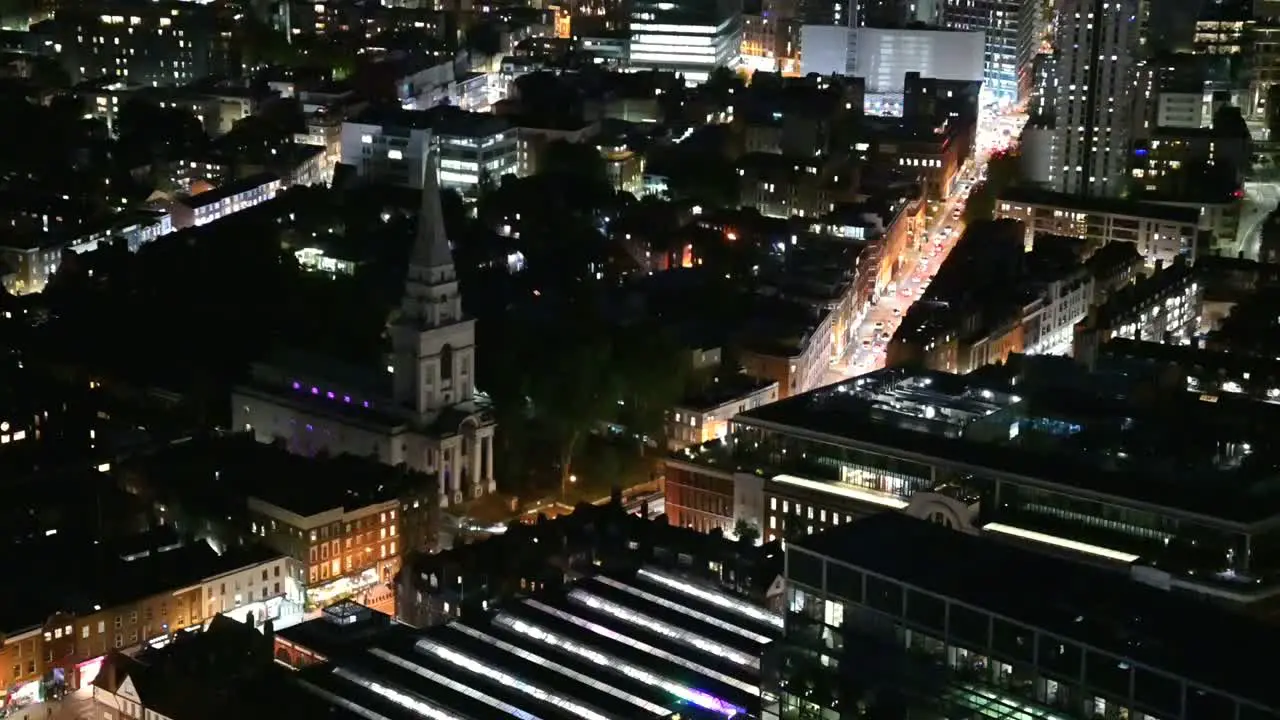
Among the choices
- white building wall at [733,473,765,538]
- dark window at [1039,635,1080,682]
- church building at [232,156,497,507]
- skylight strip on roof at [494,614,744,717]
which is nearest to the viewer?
dark window at [1039,635,1080,682]

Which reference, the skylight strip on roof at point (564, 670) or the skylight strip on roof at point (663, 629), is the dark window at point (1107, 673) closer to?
the skylight strip on roof at point (564, 670)

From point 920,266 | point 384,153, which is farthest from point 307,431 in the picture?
point 384,153

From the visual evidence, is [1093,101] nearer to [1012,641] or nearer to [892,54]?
[892,54]

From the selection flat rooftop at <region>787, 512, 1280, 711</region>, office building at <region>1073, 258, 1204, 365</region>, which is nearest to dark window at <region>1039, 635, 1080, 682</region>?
flat rooftop at <region>787, 512, 1280, 711</region>

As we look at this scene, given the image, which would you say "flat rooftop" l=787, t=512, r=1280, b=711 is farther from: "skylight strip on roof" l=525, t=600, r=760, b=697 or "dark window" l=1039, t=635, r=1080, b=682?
"skylight strip on roof" l=525, t=600, r=760, b=697

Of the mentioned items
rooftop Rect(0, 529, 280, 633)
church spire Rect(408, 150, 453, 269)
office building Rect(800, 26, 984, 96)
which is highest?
office building Rect(800, 26, 984, 96)

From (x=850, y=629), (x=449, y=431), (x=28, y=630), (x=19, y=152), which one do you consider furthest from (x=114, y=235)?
(x=850, y=629)

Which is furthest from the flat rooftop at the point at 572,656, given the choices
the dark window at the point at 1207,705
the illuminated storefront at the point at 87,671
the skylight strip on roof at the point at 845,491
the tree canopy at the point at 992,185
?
the tree canopy at the point at 992,185

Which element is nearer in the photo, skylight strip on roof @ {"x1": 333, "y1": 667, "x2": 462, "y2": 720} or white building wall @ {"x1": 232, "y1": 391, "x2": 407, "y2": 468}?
skylight strip on roof @ {"x1": 333, "y1": 667, "x2": 462, "y2": 720}
